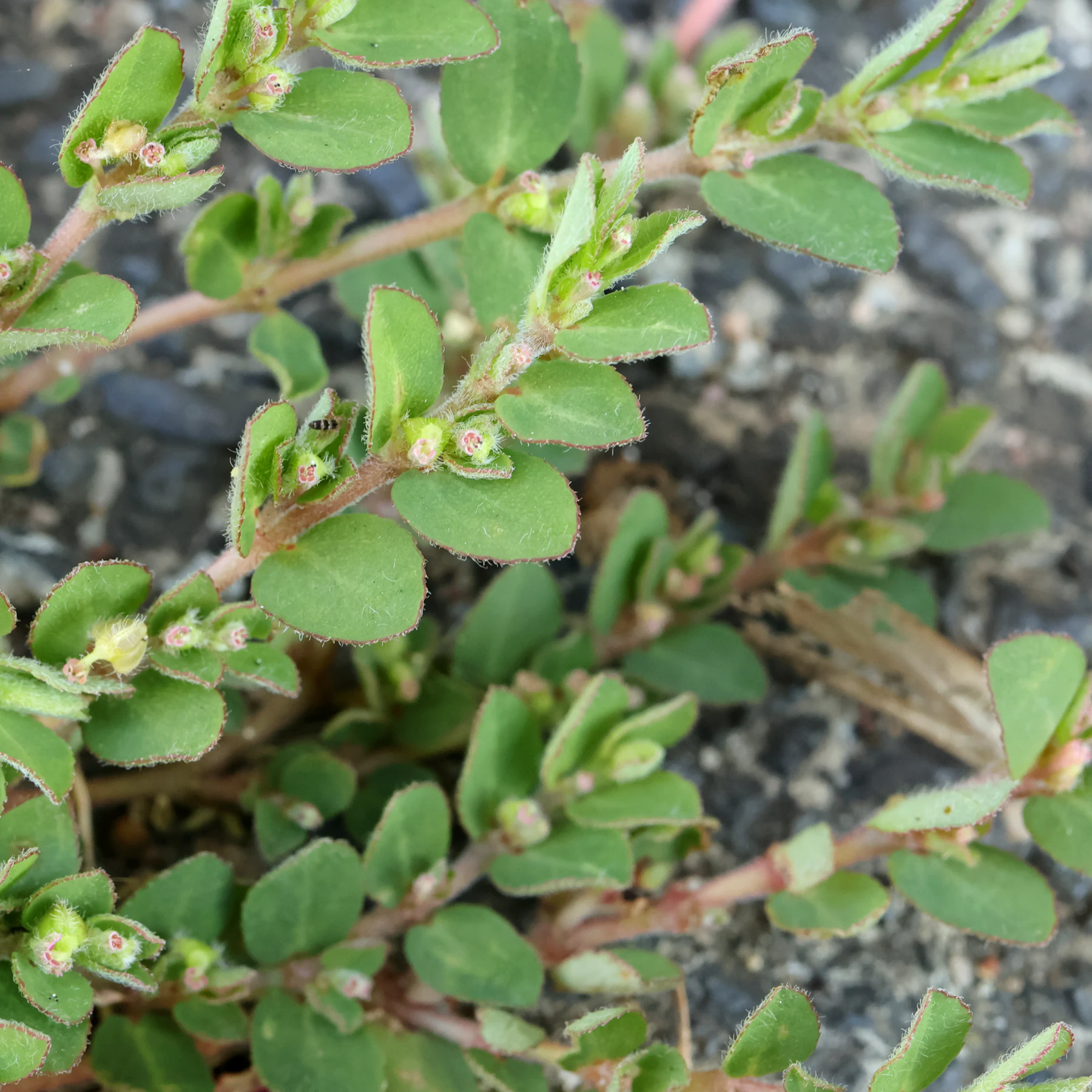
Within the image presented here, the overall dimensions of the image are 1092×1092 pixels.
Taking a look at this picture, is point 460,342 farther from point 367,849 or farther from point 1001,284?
point 1001,284

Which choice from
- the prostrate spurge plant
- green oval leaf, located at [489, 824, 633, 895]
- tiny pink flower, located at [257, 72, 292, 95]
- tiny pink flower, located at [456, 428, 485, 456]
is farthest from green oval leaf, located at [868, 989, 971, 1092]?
tiny pink flower, located at [257, 72, 292, 95]

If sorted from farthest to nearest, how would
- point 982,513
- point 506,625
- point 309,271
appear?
point 982,513 < point 506,625 < point 309,271

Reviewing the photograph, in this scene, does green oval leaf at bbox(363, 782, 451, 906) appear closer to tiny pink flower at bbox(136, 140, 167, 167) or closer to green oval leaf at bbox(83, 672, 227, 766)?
green oval leaf at bbox(83, 672, 227, 766)

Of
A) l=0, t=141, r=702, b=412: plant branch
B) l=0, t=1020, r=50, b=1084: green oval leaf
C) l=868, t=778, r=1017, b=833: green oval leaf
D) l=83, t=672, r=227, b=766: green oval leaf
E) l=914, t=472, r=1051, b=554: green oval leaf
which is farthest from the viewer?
l=914, t=472, r=1051, b=554: green oval leaf

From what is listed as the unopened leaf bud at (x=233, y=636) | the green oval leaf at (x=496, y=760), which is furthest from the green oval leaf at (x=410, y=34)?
the green oval leaf at (x=496, y=760)

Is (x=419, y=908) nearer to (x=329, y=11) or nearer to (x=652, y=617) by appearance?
(x=652, y=617)

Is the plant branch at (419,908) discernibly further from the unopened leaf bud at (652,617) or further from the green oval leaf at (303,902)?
the unopened leaf bud at (652,617)

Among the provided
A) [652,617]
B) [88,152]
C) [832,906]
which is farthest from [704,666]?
[88,152]
